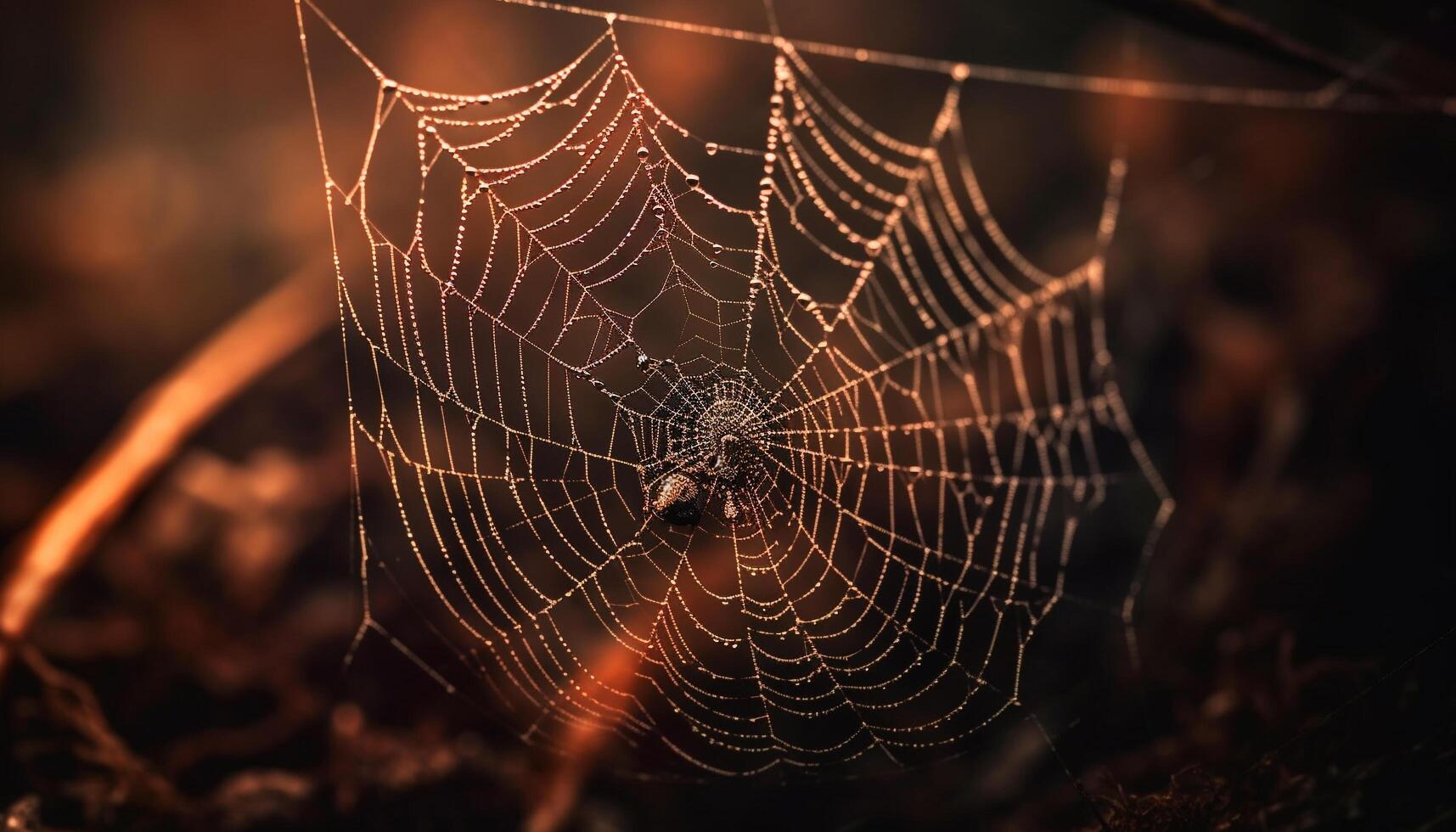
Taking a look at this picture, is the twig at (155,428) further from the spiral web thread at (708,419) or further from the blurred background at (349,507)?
the spiral web thread at (708,419)

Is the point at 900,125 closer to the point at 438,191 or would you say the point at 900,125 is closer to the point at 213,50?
the point at 438,191

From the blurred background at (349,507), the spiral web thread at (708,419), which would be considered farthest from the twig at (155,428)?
the spiral web thread at (708,419)

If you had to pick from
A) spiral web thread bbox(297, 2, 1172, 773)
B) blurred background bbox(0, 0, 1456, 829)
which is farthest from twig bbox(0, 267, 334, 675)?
spiral web thread bbox(297, 2, 1172, 773)

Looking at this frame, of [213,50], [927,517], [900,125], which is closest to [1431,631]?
[927,517]

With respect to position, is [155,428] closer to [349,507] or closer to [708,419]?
[349,507]

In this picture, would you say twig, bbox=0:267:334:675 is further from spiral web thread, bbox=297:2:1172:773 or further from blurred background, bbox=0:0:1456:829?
spiral web thread, bbox=297:2:1172:773

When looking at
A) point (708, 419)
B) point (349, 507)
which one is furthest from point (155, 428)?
point (708, 419)
